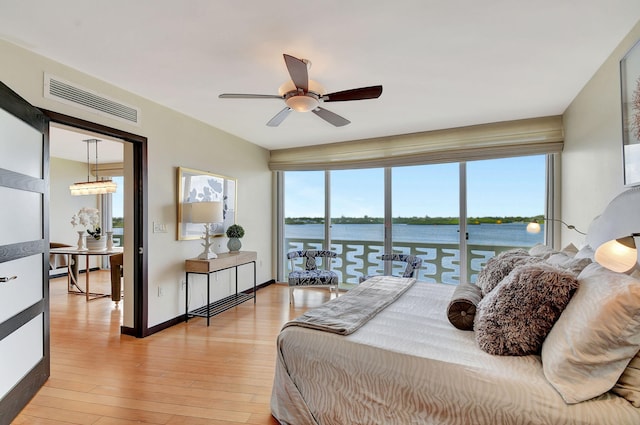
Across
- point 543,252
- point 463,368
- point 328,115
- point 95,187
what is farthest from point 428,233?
point 95,187

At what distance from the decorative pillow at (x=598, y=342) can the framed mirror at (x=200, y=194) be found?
3647mm

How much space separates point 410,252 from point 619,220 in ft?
9.99

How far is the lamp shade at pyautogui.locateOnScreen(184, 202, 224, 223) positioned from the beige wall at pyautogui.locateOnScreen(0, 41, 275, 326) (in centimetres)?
24

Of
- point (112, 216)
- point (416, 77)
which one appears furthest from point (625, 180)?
point (112, 216)

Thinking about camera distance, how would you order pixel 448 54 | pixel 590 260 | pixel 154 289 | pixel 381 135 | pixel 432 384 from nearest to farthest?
pixel 432 384 < pixel 590 260 < pixel 448 54 < pixel 154 289 < pixel 381 135

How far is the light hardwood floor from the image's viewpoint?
6.56ft

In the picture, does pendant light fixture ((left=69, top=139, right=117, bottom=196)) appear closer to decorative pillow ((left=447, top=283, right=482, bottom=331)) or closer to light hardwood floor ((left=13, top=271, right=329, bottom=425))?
light hardwood floor ((left=13, top=271, right=329, bottom=425))

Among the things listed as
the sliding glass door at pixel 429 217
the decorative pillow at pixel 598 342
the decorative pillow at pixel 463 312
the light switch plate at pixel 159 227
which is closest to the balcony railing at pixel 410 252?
the sliding glass door at pixel 429 217

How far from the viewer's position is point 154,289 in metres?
3.42

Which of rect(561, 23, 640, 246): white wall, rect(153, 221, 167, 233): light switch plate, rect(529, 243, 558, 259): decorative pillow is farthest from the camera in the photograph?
rect(153, 221, 167, 233): light switch plate

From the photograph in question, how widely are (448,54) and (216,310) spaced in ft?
12.1

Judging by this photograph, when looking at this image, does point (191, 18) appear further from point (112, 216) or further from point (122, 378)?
point (112, 216)

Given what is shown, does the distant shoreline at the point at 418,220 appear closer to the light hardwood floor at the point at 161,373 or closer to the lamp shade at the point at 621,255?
the light hardwood floor at the point at 161,373

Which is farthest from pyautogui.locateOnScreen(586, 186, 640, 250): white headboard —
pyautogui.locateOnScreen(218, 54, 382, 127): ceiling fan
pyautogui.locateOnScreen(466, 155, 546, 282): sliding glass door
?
pyautogui.locateOnScreen(466, 155, 546, 282): sliding glass door
